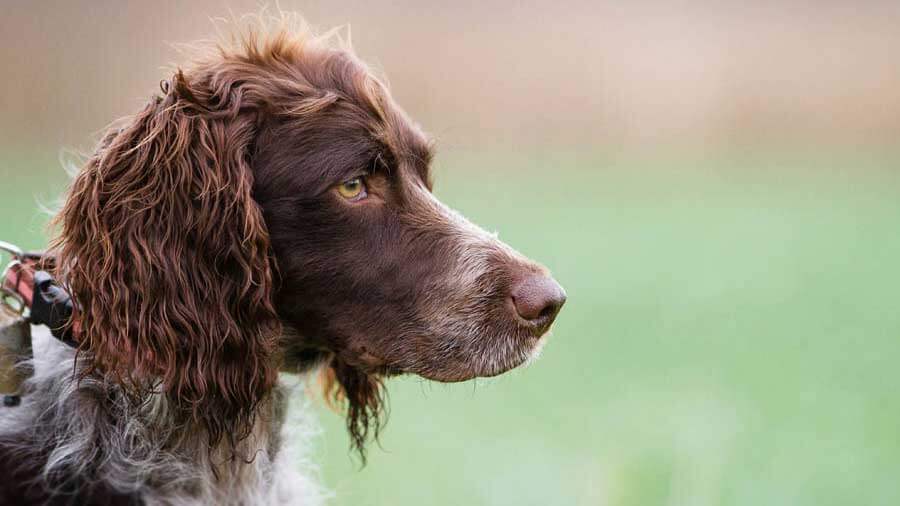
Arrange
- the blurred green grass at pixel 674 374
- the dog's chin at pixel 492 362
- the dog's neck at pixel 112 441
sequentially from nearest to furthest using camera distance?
the dog's neck at pixel 112 441
the dog's chin at pixel 492 362
the blurred green grass at pixel 674 374

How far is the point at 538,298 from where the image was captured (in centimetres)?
318

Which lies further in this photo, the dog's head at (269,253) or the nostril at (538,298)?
the nostril at (538,298)

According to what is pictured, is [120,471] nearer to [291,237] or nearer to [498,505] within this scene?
[291,237]

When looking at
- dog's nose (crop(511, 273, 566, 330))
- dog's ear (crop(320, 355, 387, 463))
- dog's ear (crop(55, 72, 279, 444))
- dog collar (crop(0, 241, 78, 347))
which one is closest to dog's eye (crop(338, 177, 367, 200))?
dog's ear (crop(55, 72, 279, 444))

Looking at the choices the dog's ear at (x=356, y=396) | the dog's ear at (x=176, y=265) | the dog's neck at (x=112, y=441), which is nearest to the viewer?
the dog's ear at (x=176, y=265)

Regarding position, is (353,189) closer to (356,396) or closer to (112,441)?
(356,396)

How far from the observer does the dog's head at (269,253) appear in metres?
2.99

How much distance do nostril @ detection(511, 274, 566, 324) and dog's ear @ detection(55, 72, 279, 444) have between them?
2.39 ft

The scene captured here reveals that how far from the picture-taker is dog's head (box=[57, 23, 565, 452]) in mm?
2986

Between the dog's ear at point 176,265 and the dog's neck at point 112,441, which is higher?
the dog's ear at point 176,265

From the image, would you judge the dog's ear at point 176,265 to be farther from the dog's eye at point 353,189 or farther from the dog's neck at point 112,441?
the dog's eye at point 353,189

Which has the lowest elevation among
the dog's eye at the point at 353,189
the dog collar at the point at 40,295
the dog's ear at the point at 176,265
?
the dog collar at the point at 40,295

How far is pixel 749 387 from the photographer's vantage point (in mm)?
6457

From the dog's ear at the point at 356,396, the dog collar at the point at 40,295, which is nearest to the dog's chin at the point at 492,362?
the dog's ear at the point at 356,396
